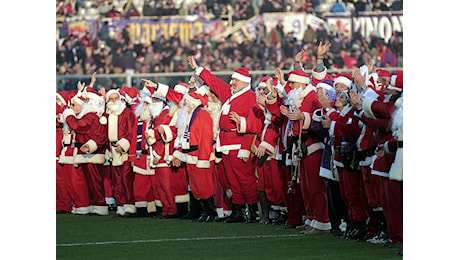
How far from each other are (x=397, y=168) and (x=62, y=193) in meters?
8.39

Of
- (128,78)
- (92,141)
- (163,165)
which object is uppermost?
(128,78)

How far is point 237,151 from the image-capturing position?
13.5m

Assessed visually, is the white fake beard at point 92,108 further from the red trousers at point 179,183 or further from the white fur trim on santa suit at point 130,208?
the red trousers at point 179,183

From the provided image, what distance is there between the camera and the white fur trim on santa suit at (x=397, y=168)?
29.3 ft

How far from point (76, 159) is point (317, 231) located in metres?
5.27

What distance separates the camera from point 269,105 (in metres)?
12.5

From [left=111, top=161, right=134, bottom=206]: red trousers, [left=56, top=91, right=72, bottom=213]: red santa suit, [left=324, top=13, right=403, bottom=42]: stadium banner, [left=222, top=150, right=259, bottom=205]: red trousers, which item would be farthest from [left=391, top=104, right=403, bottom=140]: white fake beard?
[left=324, top=13, right=403, bottom=42]: stadium banner

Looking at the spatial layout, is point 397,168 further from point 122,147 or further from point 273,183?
point 122,147

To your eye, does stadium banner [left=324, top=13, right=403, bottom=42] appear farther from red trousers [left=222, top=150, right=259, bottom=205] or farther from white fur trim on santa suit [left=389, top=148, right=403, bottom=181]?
white fur trim on santa suit [left=389, top=148, right=403, bottom=181]

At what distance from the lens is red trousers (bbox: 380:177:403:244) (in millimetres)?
9438

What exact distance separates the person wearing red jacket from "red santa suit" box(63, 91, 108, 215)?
2358 millimetres

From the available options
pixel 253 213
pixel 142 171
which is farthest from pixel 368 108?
pixel 142 171
